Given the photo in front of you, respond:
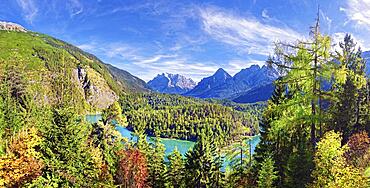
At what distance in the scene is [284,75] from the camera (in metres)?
27.4

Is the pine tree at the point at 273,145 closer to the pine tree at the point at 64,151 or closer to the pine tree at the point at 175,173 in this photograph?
the pine tree at the point at 175,173

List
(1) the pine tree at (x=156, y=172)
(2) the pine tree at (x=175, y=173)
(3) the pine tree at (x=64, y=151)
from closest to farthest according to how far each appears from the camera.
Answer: (3) the pine tree at (x=64, y=151)
(1) the pine tree at (x=156, y=172)
(2) the pine tree at (x=175, y=173)

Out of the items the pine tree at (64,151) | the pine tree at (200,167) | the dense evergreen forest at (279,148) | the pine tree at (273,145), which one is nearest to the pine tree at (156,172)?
the dense evergreen forest at (279,148)

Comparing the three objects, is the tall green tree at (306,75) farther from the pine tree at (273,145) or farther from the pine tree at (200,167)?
the pine tree at (200,167)

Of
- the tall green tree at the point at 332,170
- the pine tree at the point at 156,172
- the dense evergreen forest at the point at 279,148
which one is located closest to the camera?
the tall green tree at the point at 332,170

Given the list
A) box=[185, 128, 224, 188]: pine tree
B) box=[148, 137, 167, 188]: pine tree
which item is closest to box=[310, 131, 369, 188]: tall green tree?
box=[185, 128, 224, 188]: pine tree

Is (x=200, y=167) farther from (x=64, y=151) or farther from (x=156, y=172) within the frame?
(x=64, y=151)

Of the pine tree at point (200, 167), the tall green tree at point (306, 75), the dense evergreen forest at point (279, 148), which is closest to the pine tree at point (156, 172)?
the dense evergreen forest at point (279, 148)

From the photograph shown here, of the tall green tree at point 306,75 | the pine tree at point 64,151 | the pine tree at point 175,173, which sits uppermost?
the tall green tree at point 306,75

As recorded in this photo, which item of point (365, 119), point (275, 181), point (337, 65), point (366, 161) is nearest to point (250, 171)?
point (275, 181)

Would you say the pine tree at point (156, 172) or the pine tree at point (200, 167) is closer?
the pine tree at point (200, 167)

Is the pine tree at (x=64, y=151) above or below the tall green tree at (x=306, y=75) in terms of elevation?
below

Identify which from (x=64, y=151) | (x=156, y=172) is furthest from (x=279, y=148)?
(x=64, y=151)

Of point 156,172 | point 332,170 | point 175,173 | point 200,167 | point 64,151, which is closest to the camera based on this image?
point 332,170
